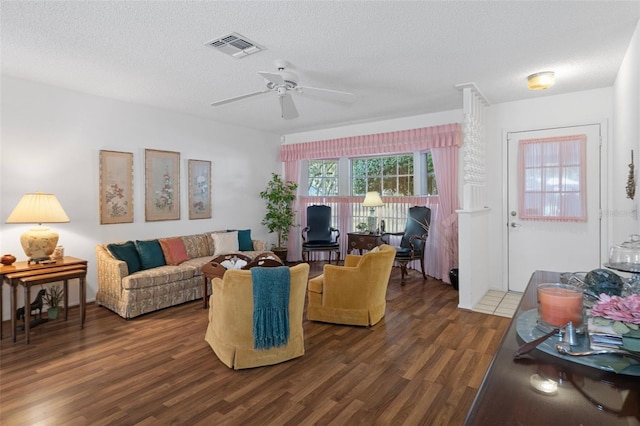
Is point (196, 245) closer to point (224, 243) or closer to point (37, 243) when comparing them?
point (224, 243)

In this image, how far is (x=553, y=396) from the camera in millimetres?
796

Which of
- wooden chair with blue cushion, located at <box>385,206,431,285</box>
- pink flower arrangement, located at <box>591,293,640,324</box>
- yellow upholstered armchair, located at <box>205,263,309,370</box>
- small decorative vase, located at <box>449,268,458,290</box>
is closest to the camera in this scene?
pink flower arrangement, located at <box>591,293,640,324</box>

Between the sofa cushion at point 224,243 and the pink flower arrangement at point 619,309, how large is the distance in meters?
4.79

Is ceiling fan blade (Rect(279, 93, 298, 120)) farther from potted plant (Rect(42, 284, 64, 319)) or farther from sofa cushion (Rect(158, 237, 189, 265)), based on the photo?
potted plant (Rect(42, 284, 64, 319))

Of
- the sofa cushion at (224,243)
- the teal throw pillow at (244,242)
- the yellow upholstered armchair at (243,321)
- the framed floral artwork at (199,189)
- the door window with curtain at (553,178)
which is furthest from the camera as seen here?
the teal throw pillow at (244,242)

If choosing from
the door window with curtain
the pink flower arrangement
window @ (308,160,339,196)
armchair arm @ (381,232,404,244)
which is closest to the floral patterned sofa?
armchair arm @ (381,232,404,244)

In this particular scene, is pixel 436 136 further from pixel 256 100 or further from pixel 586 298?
pixel 586 298

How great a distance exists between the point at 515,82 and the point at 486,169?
1.27 metres

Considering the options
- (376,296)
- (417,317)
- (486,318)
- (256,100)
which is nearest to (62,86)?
(256,100)

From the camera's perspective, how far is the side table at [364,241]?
5.56 m

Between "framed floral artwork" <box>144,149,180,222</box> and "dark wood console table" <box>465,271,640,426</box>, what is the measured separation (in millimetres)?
4916

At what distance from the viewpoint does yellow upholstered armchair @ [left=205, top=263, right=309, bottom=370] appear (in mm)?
2594

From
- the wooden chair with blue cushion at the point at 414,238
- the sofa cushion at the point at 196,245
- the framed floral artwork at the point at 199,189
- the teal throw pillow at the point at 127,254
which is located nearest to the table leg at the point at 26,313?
the teal throw pillow at the point at 127,254

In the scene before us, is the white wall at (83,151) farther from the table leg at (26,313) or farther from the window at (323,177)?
the window at (323,177)
